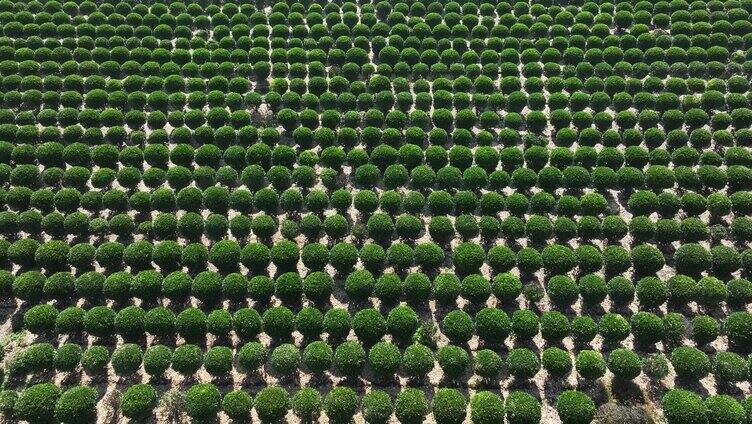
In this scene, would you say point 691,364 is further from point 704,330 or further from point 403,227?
point 403,227

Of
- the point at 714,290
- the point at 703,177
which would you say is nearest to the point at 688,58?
the point at 703,177

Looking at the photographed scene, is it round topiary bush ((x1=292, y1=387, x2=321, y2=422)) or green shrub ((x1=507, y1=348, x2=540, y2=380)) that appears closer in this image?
round topiary bush ((x1=292, y1=387, x2=321, y2=422))

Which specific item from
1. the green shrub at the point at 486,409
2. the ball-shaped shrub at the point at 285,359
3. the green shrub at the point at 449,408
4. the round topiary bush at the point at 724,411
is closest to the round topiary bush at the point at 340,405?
the ball-shaped shrub at the point at 285,359

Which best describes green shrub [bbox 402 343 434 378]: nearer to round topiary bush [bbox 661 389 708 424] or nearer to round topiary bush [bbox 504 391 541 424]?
round topiary bush [bbox 504 391 541 424]

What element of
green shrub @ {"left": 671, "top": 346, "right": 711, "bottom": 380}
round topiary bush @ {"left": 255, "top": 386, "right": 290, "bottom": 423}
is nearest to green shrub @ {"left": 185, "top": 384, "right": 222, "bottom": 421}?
round topiary bush @ {"left": 255, "top": 386, "right": 290, "bottom": 423}

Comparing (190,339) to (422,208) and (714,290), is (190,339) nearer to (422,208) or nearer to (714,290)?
(422,208)
